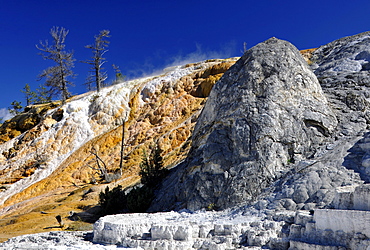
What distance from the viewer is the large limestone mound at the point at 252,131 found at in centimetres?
1255

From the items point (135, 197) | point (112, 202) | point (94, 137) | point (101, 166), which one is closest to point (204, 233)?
point (135, 197)

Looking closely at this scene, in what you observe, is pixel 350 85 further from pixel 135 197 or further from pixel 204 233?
pixel 135 197

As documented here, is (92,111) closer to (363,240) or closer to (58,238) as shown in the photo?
(58,238)

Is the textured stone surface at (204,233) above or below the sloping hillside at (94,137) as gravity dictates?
below

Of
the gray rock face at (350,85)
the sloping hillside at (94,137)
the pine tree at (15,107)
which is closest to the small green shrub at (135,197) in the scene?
the sloping hillside at (94,137)

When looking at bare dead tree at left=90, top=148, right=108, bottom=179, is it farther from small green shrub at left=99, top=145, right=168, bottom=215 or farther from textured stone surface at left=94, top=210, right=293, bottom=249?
textured stone surface at left=94, top=210, right=293, bottom=249

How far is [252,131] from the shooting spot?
13266mm

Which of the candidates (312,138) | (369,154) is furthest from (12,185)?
(369,154)

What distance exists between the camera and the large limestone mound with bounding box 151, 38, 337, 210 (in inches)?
494

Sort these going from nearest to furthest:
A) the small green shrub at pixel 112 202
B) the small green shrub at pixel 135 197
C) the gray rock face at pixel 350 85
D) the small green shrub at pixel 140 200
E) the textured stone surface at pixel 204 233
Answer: the textured stone surface at pixel 204 233 < the gray rock face at pixel 350 85 < the small green shrub at pixel 140 200 < the small green shrub at pixel 135 197 < the small green shrub at pixel 112 202

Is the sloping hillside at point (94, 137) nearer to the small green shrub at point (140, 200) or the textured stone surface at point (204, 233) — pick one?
the small green shrub at point (140, 200)

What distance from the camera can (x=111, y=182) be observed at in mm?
24500

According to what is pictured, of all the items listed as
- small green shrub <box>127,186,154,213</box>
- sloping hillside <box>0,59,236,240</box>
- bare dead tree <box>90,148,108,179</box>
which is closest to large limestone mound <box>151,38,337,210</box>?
small green shrub <box>127,186,154,213</box>

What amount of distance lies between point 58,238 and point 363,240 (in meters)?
8.73
